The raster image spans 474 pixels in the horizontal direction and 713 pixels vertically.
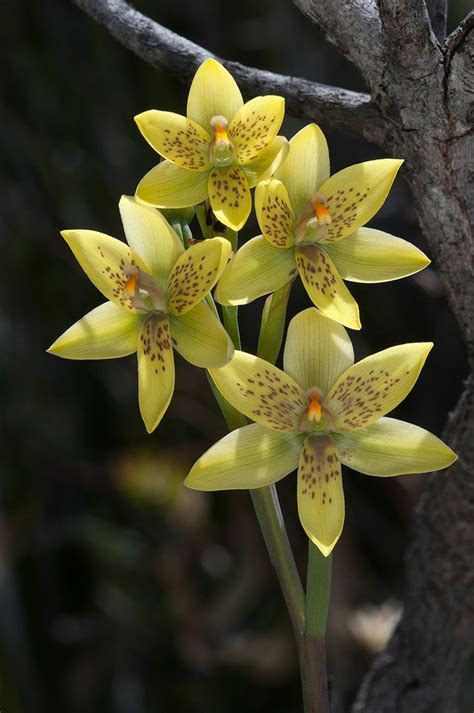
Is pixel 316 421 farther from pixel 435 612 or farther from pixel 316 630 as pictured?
pixel 435 612

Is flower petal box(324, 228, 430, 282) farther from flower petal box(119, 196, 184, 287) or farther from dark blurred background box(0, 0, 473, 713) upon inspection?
dark blurred background box(0, 0, 473, 713)

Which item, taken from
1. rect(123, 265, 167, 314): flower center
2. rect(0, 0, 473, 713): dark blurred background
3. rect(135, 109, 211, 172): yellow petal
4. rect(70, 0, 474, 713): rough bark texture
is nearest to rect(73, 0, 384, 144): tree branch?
rect(70, 0, 474, 713): rough bark texture

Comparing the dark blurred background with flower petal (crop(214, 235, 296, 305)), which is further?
the dark blurred background

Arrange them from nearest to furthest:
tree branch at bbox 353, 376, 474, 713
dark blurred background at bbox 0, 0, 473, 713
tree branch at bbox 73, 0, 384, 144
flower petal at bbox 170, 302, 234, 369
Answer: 1. flower petal at bbox 170, 302, 234, 369
2. tree branch at bbox 73, 0, 384, 144
3. tree branch at bbox 353, 376, 474, 713
4. dark blurred background at bbox 0, 0, 473, 713

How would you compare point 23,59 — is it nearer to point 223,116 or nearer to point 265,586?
point 265,586

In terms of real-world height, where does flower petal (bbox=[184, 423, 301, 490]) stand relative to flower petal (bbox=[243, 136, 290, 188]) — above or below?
below

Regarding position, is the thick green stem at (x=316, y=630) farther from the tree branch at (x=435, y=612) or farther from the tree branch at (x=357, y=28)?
the tree branch at (x=357, y=28)

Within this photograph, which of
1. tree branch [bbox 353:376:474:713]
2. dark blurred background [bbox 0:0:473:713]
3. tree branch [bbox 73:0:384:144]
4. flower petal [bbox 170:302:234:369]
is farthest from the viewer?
dark blurred background [bbox 0:0:473:713]
